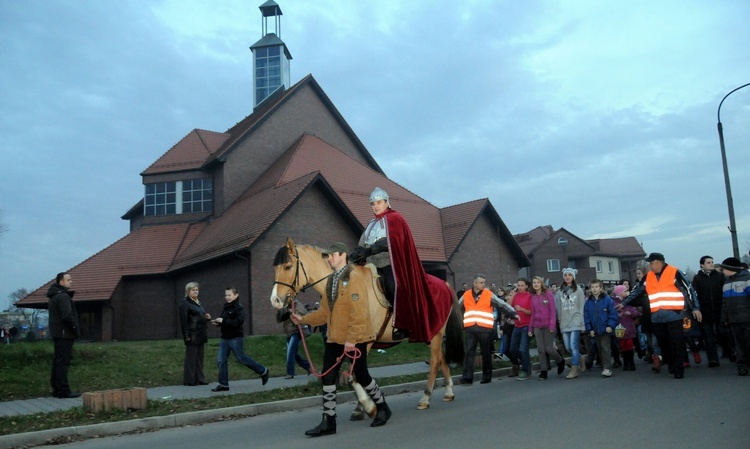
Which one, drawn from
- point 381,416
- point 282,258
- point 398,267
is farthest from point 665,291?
point 282,258

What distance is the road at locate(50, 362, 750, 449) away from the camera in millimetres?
6508

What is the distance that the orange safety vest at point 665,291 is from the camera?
11.6 meters

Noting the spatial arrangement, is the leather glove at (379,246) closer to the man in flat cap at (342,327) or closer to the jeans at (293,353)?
the man in flat cap at (342,327)

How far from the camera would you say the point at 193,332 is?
12742 mm

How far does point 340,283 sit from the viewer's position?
779 cm

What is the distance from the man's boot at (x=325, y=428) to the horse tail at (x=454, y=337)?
123 inches

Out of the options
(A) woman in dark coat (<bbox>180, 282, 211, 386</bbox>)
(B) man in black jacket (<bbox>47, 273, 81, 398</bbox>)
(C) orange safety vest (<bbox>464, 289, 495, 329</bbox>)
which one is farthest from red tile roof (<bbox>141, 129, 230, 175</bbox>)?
(C) orange safety vest (<bbox>464, 289, 495, 329</bbox>)

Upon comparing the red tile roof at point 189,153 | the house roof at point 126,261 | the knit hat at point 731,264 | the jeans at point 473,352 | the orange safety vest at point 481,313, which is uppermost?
the red tile roof at point 189,153

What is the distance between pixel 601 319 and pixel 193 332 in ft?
27.5

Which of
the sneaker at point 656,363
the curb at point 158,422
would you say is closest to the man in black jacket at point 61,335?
the curb at point 158,422

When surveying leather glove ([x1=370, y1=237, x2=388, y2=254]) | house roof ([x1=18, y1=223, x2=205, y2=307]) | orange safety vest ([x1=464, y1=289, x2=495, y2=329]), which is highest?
house roof ([x1=18, y1=223, x2=205, y2=307])

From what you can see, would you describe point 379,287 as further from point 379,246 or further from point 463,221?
point 463,221

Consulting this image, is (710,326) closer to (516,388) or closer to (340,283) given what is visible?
(516,388)

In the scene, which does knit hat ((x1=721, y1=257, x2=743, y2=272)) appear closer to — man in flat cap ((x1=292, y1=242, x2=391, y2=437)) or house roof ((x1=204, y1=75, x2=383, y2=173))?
man in flat cap ((x1=292, y1=242, x2=391, y2=437))
